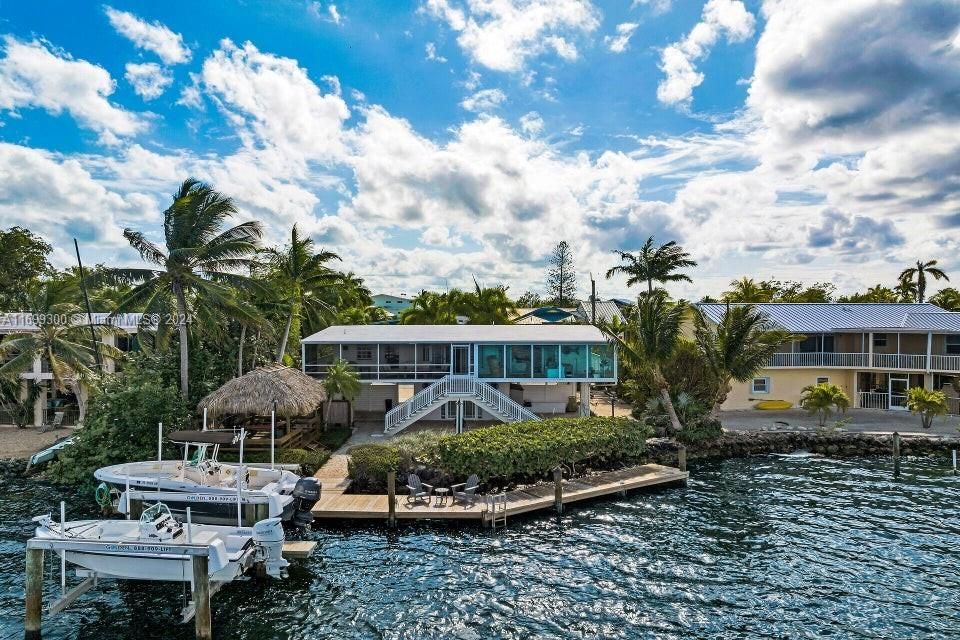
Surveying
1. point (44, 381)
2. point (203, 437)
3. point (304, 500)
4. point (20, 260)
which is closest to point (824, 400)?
point (304, 500)

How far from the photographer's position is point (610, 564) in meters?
14.6

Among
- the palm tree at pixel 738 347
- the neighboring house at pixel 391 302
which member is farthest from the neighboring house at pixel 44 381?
the neighboring house at pixel 391 302

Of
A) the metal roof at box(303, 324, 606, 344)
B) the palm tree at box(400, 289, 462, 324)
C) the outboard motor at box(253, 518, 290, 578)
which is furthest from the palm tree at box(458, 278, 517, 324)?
the outboard motor at box(253, 518, 290, 578)

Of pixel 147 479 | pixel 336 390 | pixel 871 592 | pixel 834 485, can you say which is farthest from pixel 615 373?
pixel 147 479

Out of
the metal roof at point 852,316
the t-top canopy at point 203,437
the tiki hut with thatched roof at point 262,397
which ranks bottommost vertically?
the t-top canopy at point 203,437

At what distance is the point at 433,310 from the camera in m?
41.1

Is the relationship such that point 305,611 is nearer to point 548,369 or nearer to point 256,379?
point 256,379

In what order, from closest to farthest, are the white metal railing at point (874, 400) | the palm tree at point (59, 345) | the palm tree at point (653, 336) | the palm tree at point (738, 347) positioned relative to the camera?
1. the palm tree at point (653, 336)
2. the palm tree at point (59, 345)
3. the palm tree at point (738, 347)
4. the white metal railing at point (874, 400)

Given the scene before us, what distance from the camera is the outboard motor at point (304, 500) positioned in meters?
15.9

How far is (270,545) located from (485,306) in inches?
1128

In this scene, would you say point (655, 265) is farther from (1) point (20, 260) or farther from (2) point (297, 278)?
(1) point (20, 260)

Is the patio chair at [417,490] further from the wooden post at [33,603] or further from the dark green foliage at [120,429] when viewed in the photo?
the dark green foliage at [120,429]

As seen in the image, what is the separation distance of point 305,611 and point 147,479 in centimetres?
668

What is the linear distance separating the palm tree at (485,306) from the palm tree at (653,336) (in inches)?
561
